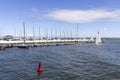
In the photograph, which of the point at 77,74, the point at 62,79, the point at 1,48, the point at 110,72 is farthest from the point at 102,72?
the point at 1,48

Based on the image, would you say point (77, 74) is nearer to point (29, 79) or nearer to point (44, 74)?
point (44, 74)

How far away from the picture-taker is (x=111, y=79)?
42.3 metres

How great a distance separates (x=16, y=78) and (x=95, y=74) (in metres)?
17.4

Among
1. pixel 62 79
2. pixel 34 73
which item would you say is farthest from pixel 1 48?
pixel 62 79

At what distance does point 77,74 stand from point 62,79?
20.0 feet

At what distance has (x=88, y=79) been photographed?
41812 mm

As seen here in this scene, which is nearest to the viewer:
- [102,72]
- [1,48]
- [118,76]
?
[118,76]

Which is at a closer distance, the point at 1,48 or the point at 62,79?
the point at 62,79

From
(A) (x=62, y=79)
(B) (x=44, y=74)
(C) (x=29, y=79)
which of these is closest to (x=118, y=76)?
(A) (x=62, y=79)

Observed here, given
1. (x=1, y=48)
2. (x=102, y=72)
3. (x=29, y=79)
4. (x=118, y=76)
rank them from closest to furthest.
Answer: (x=29, y=79) < (x=118, y=76) < (x=102, y=72) < (x=1, y=48)

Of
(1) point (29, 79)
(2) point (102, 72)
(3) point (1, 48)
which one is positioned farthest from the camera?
(3) point (1, 48)

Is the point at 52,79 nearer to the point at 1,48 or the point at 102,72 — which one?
the point at 102,72

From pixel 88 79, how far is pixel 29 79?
11.8 m

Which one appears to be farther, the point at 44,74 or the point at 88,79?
the point at 44,74
